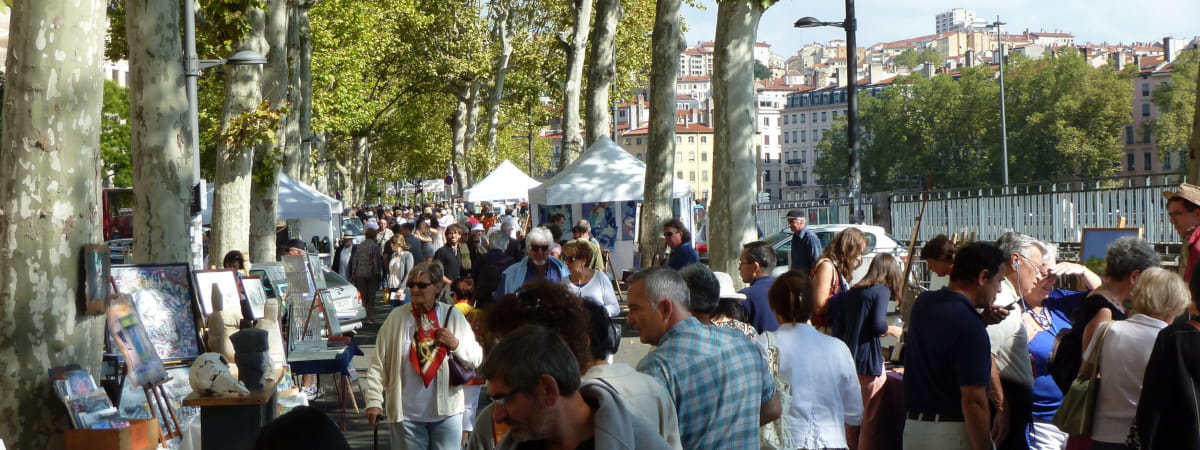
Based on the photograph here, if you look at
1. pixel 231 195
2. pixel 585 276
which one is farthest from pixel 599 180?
pixel 585 276

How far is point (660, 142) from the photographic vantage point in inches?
877

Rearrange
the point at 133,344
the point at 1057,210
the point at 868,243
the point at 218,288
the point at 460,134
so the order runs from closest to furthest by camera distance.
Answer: the point at 133,344
the point at 218,288
the point at 1057,210
the point at 868,243
the point at 460,134

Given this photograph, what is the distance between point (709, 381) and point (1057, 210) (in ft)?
57.6

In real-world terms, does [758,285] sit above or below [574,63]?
below

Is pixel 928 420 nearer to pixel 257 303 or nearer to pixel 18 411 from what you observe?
pixel 18 411

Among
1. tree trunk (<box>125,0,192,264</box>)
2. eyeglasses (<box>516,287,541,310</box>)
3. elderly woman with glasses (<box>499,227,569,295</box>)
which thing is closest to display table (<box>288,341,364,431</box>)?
elderly woman with glasses (<box>499,227,569,295</box>)

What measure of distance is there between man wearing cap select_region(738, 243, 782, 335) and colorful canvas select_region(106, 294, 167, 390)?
11.5ft

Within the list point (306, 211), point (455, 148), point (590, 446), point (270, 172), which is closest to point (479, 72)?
point (455, 148)

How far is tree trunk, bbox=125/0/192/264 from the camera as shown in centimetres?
1204

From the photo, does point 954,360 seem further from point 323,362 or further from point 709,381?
point 323,362

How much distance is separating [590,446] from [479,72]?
51426mm

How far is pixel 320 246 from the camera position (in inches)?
1283

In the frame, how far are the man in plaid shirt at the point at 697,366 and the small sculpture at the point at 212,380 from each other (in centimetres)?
310

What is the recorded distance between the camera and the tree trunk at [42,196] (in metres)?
6.76
